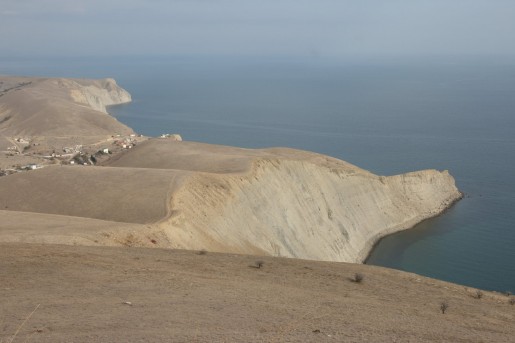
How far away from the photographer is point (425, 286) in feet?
70.1

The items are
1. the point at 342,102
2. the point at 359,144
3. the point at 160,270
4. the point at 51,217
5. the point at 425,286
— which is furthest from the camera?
the point at 342,102

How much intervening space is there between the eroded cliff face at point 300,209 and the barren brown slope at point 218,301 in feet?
30.3

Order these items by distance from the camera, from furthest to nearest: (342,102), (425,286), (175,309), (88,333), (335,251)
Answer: (342,102), (335,251), (425,286), (175,309), (88,333)

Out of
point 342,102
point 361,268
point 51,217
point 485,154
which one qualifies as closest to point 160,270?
point 361,268

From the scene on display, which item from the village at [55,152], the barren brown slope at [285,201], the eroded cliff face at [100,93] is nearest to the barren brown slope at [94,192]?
the barren brown slope at [285,201]

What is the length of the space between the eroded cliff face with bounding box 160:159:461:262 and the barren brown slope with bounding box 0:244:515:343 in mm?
9222

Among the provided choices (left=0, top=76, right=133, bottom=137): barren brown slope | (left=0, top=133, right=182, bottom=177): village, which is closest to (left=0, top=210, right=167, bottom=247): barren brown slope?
(left=0, top=133, right=182, bottom=177): village

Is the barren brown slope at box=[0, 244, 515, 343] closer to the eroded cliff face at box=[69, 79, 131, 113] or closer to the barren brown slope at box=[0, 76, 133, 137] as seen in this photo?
the barren brown slope at box=[0, 76, 133, 137]

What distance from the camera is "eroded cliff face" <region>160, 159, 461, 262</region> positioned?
35.0 m

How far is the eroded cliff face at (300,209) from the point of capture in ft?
115

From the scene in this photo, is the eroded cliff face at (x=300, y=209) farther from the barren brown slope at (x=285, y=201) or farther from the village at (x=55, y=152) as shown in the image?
the village at (x=55, y=152)

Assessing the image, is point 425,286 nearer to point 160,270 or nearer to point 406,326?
point 406,326

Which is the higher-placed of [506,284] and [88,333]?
[88,333]

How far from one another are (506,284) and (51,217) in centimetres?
2872
